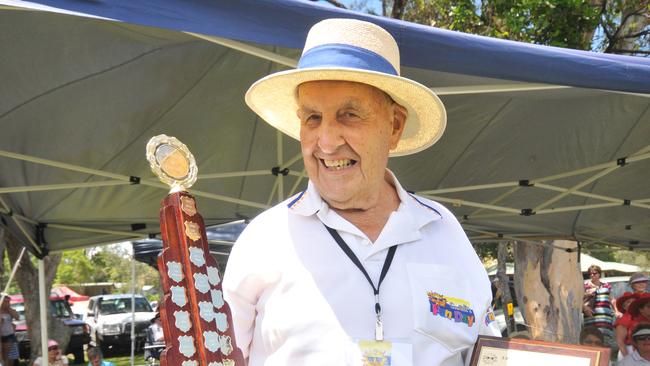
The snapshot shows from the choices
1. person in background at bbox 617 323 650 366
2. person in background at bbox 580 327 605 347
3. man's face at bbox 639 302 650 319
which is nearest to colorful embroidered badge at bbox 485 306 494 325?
person in background at bbox 617 323 650 366

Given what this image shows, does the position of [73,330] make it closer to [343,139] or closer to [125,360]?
[125,360]

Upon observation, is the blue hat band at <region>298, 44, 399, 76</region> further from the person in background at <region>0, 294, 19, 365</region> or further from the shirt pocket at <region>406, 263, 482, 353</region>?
the person in background at <region>0, 294, 19, 365</region>

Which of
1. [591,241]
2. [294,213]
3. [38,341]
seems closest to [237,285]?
[294,213]

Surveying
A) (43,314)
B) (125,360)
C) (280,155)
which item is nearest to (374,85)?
(280,155)

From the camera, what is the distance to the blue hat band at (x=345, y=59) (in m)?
1.81

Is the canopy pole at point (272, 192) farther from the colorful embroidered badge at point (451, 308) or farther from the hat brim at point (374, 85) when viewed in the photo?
the colorful embroidered badge at point (451, 308)

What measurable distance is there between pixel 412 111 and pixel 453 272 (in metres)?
0.46

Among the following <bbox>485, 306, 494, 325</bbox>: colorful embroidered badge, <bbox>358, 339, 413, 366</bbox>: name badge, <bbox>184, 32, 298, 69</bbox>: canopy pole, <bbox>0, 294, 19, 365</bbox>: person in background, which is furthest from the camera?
<bbox>0, 294, 19, 365</bbox>: person in background

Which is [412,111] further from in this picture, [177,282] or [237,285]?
[177,282]

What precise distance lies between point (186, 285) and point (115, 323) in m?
21.1

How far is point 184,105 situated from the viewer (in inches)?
175

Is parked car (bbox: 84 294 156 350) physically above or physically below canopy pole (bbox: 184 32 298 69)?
above

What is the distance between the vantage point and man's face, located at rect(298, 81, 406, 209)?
1.83 metres

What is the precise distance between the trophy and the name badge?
307mm
